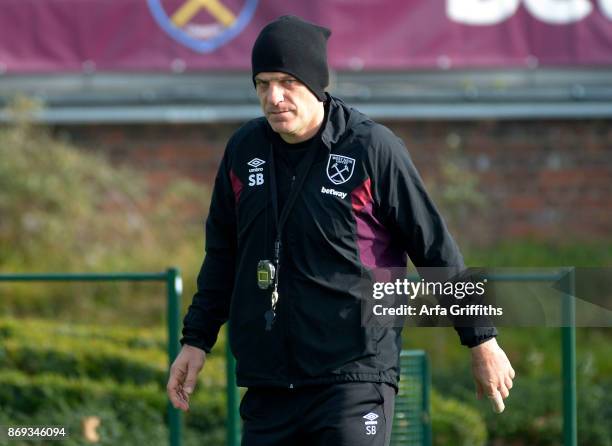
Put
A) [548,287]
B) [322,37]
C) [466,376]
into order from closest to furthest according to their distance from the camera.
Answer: [322,37]
[548,287]
[466,376]

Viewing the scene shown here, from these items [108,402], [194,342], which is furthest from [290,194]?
[108,402]

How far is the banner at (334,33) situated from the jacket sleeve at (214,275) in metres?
5.46

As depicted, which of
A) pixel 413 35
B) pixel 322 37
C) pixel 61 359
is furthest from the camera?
pixel 413 35

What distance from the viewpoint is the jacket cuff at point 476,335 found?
12.6 feet

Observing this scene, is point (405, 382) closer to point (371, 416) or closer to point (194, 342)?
point (194, 342)

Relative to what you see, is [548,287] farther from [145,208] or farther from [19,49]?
[19,49]

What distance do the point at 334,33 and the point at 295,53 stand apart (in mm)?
5759

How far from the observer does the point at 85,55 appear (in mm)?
9609

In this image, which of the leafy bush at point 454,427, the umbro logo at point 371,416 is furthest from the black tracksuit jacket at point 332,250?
the leafy bush at point 454,427

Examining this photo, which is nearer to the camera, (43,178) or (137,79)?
(43,178)

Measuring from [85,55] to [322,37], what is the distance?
5948mm

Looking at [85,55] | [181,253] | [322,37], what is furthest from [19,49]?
[322,37]

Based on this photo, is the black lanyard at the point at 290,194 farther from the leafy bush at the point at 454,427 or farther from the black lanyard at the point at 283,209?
the leafy bush at the point at 454,427

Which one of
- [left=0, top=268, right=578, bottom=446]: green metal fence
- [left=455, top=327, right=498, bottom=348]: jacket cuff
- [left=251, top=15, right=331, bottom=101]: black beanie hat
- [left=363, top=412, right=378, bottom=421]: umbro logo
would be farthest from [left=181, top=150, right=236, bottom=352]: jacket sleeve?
[left=0, top=268, right=578, bottom=446]: green metal fence
